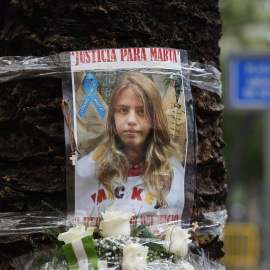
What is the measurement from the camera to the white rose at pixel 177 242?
6.23 ft

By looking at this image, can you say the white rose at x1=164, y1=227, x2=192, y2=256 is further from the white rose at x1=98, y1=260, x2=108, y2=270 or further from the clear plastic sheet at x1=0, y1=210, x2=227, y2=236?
the white rose at x1=98, y1=260, x2=108, y2=270

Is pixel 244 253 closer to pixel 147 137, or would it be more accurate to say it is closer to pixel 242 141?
pixel 242 141

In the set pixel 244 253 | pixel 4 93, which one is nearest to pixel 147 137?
pixel 4 93

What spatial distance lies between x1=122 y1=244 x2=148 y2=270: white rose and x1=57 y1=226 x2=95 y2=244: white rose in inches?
5.1

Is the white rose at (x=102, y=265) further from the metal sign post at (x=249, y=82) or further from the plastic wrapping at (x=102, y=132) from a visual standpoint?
the metal sign post at (x=249, y=82)

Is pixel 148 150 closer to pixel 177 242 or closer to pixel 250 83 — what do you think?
pixel 177 242

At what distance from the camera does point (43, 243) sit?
2.03 meters

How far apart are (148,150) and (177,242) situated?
34 centimetres

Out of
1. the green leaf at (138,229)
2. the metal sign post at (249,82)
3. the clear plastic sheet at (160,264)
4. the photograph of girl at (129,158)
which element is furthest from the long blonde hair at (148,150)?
the metal sign post at (249,82)

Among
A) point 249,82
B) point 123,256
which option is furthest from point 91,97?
point 249,82

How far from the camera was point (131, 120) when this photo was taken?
1998 mm

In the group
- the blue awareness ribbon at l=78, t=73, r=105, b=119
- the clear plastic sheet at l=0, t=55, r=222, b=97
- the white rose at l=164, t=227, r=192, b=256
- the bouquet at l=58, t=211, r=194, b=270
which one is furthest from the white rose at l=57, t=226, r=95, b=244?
the clear plastic sheet at l=0, t=55, r=222, b=97

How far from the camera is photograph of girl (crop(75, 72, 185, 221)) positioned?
1998 mm

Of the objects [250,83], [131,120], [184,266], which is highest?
[250,83]
